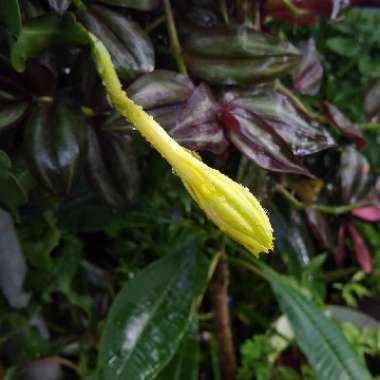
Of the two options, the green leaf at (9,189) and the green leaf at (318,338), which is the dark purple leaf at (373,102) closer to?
the green leaf at (318,338)

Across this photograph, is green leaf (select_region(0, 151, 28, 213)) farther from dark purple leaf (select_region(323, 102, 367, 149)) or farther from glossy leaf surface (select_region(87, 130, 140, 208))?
dark purple leaf (select_region(323, 102, 367, 149))

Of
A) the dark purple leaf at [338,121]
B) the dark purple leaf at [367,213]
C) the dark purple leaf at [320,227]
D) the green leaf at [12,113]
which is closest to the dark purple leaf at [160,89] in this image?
the green leaf at [12,113]

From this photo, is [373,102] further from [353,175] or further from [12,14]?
[12,14]

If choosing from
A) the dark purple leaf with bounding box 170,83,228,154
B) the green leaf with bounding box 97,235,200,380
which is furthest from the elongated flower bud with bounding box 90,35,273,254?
the green leaf with bounding box 97,235,200,380

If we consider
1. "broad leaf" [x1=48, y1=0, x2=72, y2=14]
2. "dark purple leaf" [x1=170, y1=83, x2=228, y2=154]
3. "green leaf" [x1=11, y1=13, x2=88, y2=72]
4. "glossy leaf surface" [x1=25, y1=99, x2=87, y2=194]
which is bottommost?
"glossy leaf surface" [x1=25, y1=99, x2=87, y2=194]

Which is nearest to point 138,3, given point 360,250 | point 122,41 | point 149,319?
point 122,41

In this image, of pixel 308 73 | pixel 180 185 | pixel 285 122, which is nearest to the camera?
pixel 285 122

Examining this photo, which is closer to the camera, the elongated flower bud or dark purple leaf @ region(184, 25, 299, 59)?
the elongated flower bud
